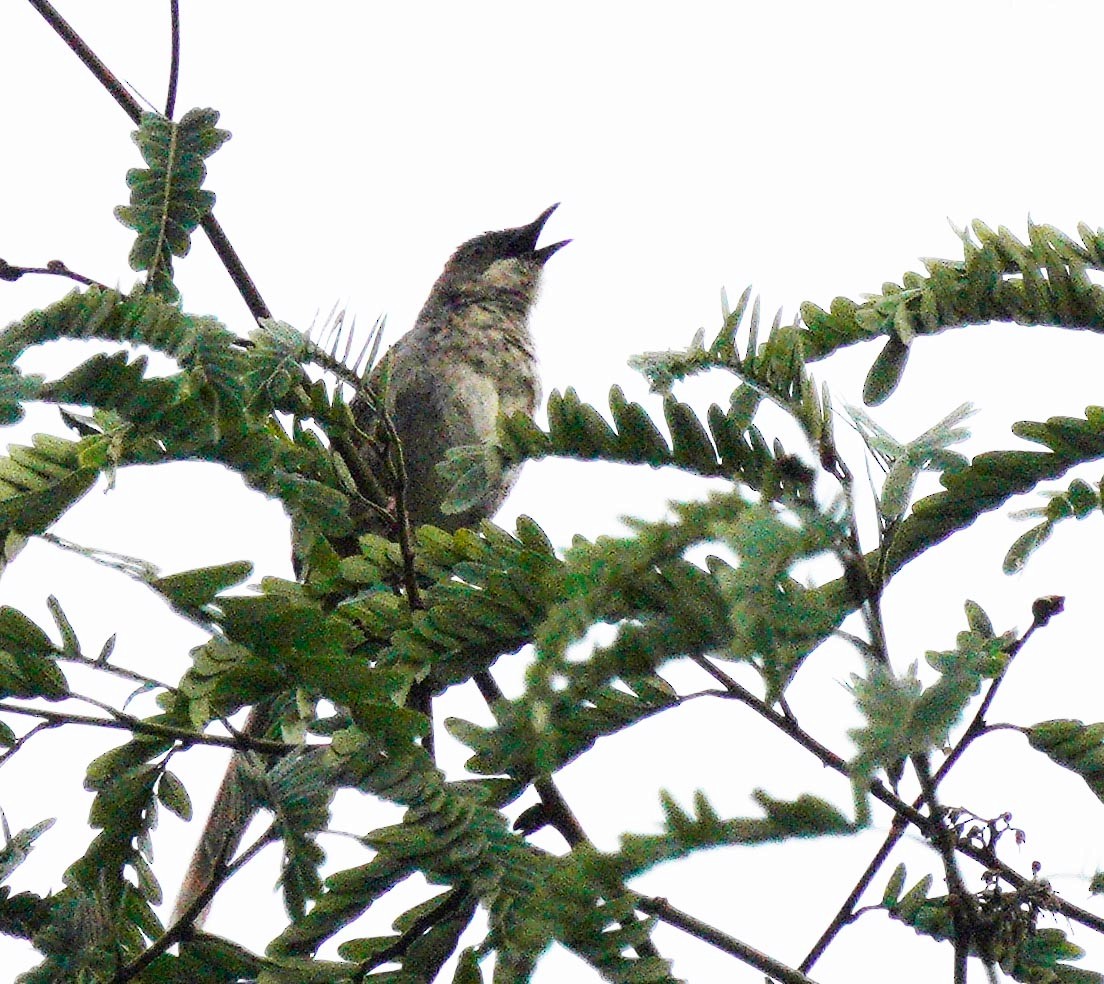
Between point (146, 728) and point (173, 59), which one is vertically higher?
point (173, 59)

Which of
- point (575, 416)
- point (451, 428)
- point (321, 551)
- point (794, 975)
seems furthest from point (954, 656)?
point (451, 428)

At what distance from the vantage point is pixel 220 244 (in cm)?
247

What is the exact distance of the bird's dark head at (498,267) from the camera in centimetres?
542

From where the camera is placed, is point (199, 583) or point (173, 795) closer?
point (199, 583)

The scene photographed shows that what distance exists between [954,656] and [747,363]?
1.73ft

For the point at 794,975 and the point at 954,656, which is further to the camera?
the point at 794,975

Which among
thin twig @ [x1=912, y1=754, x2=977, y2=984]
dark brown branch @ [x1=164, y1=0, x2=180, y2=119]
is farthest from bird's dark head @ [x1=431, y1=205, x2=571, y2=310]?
thin twig @ [x1=912, y1=754, x2=977, y2=984]

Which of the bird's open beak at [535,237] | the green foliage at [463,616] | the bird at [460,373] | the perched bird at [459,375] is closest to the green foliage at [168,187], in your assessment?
the green foliage at [463,616]

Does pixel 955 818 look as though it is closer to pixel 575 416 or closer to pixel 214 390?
pixel 575 416

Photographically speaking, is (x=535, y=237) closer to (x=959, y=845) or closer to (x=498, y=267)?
(x=498, y=267)

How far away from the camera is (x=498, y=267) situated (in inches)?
223

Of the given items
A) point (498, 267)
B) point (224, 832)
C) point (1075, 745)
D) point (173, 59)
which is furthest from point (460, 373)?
point (1075, 745)

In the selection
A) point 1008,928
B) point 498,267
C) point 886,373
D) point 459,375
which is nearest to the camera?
point 1008,928

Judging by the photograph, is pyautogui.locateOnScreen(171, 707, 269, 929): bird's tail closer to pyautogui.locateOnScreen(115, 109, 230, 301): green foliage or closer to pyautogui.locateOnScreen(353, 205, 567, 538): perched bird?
pyautogui.locateOnScreen(115, 109, 230, 301): green foliage
